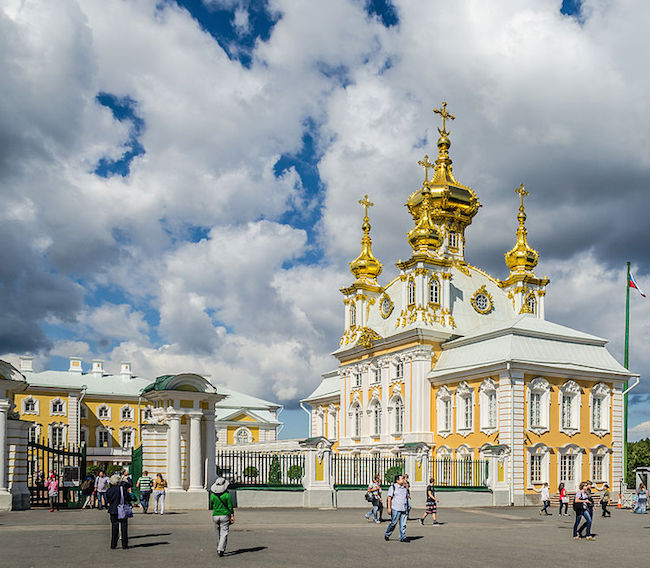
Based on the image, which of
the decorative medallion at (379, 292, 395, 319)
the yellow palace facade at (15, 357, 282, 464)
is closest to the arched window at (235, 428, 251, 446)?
the yellow palace facade at (15, 357, 282, 464)

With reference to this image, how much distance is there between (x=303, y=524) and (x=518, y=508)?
51.1 feet

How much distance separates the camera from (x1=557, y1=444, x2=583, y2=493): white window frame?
40781mm

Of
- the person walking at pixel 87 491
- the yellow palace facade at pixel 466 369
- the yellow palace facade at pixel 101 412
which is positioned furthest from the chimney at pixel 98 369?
the person walking at pixel 87 491

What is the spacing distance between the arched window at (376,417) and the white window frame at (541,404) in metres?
13.6

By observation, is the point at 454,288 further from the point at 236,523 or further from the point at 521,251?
the point at 236,523

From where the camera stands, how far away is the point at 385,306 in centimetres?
5569

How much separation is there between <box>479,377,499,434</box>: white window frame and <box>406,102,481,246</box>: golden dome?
18022 mm

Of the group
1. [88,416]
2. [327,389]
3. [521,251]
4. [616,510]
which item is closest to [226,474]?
[616,510]

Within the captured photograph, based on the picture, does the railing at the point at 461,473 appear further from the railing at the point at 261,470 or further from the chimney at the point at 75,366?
the chimney at the point at 75,366

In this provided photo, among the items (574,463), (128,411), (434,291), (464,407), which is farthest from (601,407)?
(128,411)

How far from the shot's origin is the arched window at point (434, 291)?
50.6 m

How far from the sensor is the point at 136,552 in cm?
1577

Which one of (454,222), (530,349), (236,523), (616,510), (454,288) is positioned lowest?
(616,510)

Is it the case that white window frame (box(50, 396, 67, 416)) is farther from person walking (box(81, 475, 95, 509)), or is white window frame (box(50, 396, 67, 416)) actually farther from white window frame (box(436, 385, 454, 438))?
person walking (box(81, 475, 95, 509))
